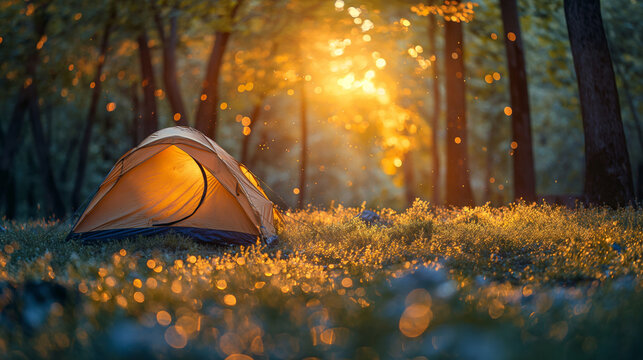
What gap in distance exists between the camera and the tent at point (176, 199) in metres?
9.91

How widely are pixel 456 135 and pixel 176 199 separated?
7947 millimetres

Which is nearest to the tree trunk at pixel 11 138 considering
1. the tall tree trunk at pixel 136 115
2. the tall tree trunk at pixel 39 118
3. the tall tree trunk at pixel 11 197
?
the tall tree trunk at pixel 39 118

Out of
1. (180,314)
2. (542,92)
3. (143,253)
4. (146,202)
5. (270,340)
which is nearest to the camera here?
(270,340)

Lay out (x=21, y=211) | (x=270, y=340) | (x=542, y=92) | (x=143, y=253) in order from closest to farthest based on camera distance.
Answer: (x=270, y=340) → (x=143, y=253) → (x=542, y=92) → (x=21, y=211)

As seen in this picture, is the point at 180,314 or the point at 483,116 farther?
the point at 483,116

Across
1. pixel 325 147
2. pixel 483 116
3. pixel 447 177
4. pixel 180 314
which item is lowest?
pixel 325 147

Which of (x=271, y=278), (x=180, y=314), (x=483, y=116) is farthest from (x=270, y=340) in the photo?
(x=483, y=116)

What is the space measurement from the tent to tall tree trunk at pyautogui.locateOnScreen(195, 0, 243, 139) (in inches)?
192

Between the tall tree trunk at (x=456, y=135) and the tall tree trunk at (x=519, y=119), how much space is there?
137 cm

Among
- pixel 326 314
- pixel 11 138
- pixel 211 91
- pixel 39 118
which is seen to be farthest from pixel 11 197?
pixel 326 314

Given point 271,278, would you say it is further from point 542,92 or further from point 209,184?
point 542,92

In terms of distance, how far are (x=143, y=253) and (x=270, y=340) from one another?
6.09 metres

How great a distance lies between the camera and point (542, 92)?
25.6m

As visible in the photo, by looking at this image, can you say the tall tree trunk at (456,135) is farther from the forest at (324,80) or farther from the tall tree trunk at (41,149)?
the tall tree trunk at (41,149)
